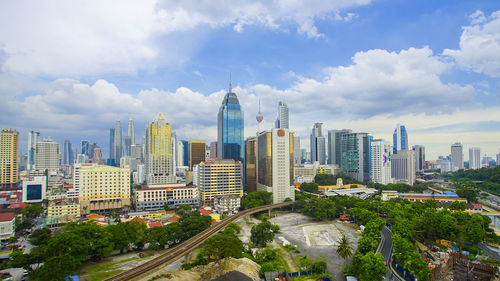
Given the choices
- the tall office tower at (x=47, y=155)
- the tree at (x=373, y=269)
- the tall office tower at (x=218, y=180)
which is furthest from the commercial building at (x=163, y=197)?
the tall office tower at (x=47, y=155)

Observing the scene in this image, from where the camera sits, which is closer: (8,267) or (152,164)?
(8,267)

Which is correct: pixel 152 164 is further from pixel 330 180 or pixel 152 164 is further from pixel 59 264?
pixel 59 264

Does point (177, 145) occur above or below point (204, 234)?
above

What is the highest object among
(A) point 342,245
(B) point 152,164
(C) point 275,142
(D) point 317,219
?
(C) point 275,142

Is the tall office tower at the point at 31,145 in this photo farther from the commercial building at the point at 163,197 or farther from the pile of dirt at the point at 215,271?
the pile of dirt at the point at 215,271

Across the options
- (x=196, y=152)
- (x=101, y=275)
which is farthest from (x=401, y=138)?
(x=101, y=275)

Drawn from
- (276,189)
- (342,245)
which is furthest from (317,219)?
(342,245)

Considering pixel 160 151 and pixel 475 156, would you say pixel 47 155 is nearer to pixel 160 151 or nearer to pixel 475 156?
pixel 160 151
